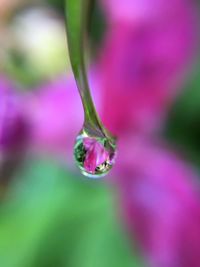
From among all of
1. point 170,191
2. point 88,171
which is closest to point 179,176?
point 170,191

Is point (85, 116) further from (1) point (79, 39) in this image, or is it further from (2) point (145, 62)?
(2) point (145, 62)

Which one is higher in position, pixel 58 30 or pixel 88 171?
pixel 88 171

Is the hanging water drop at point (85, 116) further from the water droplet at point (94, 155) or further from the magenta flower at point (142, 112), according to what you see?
the magenta flower at point (142, 112)

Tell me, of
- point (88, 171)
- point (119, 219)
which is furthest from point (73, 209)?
point (88, 171)

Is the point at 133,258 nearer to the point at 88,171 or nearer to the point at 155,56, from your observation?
the point at 155,56

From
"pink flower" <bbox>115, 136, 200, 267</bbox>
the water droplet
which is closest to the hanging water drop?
the water droplet

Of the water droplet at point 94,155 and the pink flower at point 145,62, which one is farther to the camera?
the pink flower at point 145,62

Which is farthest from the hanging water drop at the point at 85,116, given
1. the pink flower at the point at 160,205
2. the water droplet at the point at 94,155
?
the pink flower at the point at 160,205

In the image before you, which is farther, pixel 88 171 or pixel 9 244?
pixel 9 244
